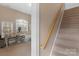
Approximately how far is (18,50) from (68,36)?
39.7 inches

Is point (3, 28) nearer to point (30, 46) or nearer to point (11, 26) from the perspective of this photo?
point (11, 26)

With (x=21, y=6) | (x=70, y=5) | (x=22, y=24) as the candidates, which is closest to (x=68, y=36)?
(x=70, y=5)

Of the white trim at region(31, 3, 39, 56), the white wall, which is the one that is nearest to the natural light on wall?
the white trim at region(31, 3, 39, 56)

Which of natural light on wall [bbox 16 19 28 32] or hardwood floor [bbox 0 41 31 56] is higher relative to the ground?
natural light on wall [bbox 16 19 28 32]

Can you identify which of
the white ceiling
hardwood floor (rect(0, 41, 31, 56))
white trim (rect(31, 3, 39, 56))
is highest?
the white ceiling

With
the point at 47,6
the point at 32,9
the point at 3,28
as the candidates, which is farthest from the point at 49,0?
the point at 3,28

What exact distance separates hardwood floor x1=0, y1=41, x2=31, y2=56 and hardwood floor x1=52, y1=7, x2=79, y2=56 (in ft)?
1.69

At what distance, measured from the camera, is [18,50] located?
89.7 inches

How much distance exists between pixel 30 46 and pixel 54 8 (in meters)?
0.88

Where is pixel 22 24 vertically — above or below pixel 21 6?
below

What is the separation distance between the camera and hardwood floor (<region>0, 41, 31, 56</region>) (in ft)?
7.31

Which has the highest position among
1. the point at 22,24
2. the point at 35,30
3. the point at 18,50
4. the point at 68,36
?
the point at 22,24

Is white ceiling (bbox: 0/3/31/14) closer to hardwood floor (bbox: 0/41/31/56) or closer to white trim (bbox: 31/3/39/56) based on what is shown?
white trim (bbox: 31/3/39/56)

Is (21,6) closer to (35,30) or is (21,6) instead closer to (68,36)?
(35,30)
